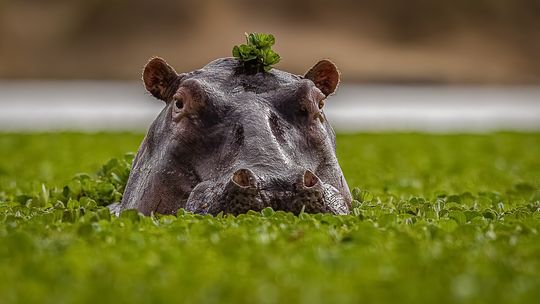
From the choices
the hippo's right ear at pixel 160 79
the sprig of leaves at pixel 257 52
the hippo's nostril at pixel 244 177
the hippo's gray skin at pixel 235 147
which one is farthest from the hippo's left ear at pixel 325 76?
the hippo's nostril at pixel 244 177

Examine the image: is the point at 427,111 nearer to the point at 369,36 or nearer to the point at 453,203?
the point at 369,36

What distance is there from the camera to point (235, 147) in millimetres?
5773

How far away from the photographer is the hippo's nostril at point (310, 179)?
5.53 metres

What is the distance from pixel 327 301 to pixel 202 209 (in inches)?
75.9

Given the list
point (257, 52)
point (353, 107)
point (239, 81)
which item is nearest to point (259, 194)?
point (239, 81)

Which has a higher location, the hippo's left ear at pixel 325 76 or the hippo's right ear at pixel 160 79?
the hippo's left ear at pixel 325 76

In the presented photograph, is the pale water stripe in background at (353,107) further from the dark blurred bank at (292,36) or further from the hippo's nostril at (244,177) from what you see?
the hippo's nostril at (244,177)

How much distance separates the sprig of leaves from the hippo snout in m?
0.91

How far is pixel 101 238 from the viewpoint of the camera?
5.17 m

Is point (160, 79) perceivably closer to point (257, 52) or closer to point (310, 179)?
point (257, 52)

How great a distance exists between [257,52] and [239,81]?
0.19 metres

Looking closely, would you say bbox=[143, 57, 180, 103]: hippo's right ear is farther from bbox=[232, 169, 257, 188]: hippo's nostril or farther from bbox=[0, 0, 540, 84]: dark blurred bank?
bbox=[0, 0, 540, 84]: dark blurred bank

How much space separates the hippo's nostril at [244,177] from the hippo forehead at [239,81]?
820 millimetres

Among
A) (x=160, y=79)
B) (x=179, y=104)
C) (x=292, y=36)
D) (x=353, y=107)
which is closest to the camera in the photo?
(x=179, y=104)
